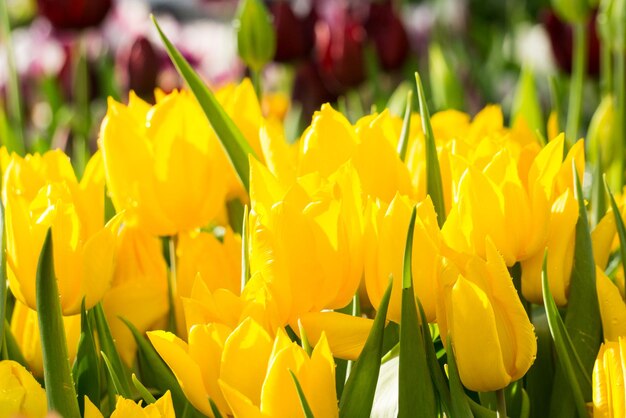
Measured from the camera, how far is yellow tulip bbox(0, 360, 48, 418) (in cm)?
47

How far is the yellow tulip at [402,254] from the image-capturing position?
50 centimetres

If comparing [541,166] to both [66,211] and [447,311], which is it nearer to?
[447,311]

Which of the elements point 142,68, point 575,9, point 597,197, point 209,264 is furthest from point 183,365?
point 142,68

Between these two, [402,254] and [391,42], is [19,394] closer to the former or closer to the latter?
[402,254]

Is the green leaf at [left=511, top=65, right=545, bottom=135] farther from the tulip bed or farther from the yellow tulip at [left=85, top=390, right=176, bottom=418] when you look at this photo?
the yellow tulip at [left=85, top=390, right=176, bottom=418]

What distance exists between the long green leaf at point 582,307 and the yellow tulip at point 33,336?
0.25 meters

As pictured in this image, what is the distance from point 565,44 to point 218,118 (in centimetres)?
93

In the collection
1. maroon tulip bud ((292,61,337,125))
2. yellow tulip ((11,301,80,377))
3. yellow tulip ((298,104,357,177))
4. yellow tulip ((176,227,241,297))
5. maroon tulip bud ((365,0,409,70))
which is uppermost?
yellow tulip ((298,104,357,177))

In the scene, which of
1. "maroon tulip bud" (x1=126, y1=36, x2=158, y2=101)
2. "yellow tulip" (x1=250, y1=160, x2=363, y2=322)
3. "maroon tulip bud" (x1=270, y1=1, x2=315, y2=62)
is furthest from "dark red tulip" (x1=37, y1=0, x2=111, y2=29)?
"yellow tulip" (x1=250, y1=160, x2=363, y2=322)

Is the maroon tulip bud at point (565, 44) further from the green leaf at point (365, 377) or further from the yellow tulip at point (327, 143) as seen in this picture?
the green leaf at point (365, 377)

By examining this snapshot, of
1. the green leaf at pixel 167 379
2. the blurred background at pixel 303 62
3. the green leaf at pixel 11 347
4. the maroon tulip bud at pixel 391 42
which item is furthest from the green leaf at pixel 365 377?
the maroon tulip bud at pixel 391 42

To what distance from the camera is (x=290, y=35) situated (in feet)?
4.56

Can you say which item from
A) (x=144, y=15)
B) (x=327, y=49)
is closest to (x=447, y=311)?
(x=327, y=49)

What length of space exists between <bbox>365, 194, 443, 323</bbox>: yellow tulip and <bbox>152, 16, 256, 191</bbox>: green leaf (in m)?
0.14
